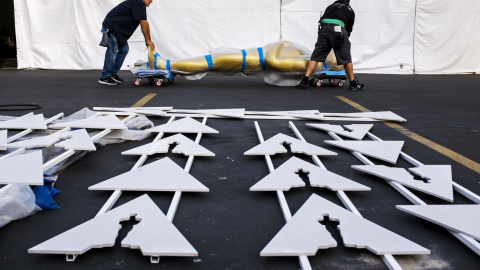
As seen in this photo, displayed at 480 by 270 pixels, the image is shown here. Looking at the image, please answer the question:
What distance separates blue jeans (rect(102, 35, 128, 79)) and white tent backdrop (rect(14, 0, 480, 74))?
4.15 m

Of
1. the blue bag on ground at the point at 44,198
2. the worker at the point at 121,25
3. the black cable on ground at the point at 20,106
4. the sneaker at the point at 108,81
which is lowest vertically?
the sneaker at the point at 108,81

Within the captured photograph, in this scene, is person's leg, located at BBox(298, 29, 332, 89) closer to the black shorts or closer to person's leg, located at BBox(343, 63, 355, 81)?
the black shorts

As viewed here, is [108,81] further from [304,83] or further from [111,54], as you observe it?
[304,83]

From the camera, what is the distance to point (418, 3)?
42.6 feet

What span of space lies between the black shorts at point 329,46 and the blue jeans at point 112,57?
384 centimetres

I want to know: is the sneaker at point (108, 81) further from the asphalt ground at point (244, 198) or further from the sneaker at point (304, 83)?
the sneaker at point (304, 83)

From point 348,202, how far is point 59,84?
8.00m

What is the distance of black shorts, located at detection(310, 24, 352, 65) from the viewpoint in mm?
8250

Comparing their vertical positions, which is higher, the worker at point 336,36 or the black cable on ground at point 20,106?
the worker at point 336,36

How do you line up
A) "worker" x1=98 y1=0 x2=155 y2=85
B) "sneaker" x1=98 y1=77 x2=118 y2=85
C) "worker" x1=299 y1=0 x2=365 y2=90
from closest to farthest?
"worker" x1=299 y1=0 x2=365 y2=90
"worker" x1=98 y1=0 x2=155 y2=85
"sneaker" x1=98 y1=77 x2=118 y2=85

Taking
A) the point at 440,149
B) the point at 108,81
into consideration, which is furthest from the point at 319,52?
the point at 440,149

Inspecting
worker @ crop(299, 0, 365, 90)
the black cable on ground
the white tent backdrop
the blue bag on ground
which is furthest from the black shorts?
the blue bag on ground

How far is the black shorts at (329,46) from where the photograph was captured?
8250 millimetres

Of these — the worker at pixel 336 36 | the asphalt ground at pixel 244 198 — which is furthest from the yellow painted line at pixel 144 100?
the worker at pixel 336 36
